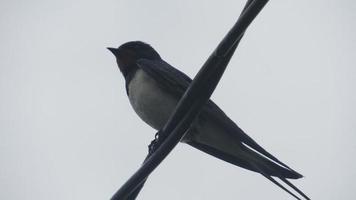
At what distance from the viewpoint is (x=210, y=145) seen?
15.8ft

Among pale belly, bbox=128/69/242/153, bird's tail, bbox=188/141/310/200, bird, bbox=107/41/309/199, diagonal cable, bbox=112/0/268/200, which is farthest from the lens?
pale belly, bbox=128/69/242/153

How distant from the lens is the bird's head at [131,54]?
5.81 meters

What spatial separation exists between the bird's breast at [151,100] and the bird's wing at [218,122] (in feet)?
0.21

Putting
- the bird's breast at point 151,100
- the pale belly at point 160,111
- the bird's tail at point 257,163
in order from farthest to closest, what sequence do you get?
1. the bird's breast at point 151,100
2. the pale belly at point 160,111
3. the bird's tail at point 257,163

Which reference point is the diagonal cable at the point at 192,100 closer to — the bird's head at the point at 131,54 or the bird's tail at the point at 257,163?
the bird's tail at the point at 257,163

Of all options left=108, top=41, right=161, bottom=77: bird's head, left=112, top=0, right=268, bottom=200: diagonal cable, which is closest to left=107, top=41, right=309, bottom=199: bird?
left=108, top=41, right=161, bottom=77: bird's head

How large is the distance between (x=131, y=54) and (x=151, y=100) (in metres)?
1.22

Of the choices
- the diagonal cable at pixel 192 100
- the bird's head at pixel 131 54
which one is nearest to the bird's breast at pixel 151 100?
the bird's head at pixel 131 54

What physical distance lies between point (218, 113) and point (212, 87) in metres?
1.72

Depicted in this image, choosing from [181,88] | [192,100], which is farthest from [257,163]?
[192,100]

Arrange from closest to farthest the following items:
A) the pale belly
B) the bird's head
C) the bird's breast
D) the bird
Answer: the bird
the pale belly
the bird's breast
the bird's head

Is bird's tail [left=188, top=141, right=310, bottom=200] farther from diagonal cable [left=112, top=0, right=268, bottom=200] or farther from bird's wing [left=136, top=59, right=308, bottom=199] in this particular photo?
diagonal cable [left=112, top=0, right=268, bottom=200]

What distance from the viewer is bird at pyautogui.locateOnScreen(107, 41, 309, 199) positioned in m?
4.20

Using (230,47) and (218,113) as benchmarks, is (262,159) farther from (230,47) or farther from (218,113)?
(230,47)
